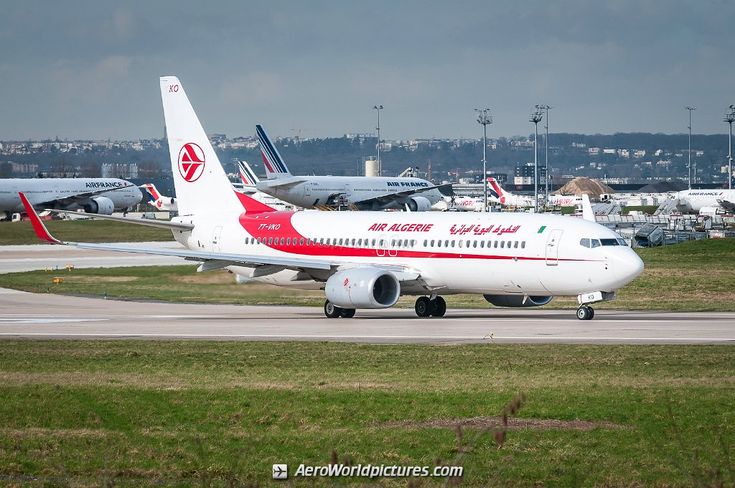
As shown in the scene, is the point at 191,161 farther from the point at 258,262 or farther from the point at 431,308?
the point at 431,308

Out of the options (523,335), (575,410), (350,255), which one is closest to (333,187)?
(350,255)

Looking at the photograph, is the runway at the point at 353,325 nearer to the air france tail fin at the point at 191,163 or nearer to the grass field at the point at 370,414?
the grass field at the point at 370,414

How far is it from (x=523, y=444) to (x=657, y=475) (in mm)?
2348

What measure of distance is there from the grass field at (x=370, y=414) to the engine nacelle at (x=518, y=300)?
1160cm

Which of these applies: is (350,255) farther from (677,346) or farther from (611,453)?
(611,453)

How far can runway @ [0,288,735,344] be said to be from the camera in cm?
3256

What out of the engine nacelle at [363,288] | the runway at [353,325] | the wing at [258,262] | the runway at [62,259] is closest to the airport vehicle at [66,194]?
the runway at [62,259]

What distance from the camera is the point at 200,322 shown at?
39.0 m

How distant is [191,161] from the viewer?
46344 mm

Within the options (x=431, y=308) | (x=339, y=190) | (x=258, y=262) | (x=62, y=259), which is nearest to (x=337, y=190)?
(x=339, y=190)

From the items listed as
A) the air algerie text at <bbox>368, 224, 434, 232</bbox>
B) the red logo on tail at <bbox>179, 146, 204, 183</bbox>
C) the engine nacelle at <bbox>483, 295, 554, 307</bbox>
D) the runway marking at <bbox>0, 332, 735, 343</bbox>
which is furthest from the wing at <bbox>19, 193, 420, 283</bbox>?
the runway marking at <bbox>0, 332, 735, 343</bbox>

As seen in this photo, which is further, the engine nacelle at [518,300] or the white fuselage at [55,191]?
the white fuselage at [55,191]

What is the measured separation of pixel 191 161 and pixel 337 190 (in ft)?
280

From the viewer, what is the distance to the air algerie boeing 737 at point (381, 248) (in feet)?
124
